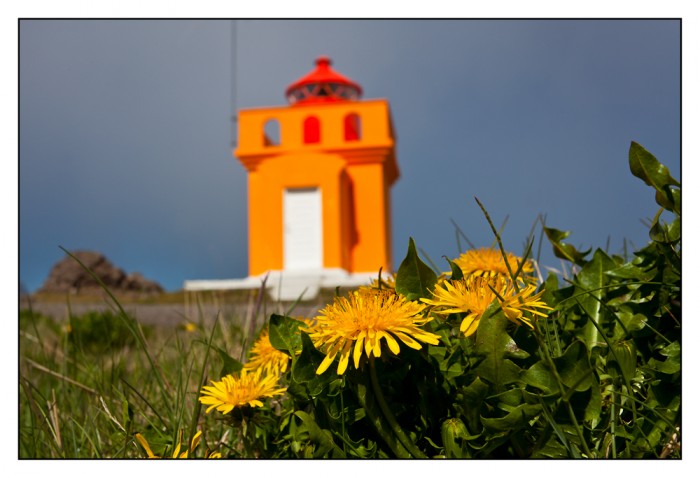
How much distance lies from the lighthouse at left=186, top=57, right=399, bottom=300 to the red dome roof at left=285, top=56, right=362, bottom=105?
69cm

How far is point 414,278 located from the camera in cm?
75

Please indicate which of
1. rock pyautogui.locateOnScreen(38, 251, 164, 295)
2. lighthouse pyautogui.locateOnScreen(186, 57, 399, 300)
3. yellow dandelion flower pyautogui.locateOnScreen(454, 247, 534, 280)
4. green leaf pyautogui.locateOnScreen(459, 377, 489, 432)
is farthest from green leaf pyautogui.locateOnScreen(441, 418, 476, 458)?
rock pyautogui.locateOnScreen(38, 251, 164, 295)

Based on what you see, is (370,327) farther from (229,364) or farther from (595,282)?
(595,282)

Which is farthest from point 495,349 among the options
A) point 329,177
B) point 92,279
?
point 92,279

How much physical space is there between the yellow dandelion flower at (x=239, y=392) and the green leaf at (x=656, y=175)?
1.72ft

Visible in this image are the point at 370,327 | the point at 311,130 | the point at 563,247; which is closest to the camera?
the point at 370,327

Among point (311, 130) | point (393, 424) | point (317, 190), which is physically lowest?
point (393, 424)

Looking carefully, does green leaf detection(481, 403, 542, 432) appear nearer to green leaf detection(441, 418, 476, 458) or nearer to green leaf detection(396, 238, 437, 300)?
green leaf detection(441, 418, 476, 458)

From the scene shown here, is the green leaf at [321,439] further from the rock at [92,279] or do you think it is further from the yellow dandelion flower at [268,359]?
the rock at [92,279]

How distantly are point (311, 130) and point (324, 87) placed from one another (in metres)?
0.98

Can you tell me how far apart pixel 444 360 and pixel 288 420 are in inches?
9.2

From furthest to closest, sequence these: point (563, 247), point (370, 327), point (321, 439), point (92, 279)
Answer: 1. point (92, 279)
2. point (563, 247)
3. point (321, 439)
4. point (370, 327)

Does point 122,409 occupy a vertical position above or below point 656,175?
below

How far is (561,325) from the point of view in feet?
3.09
